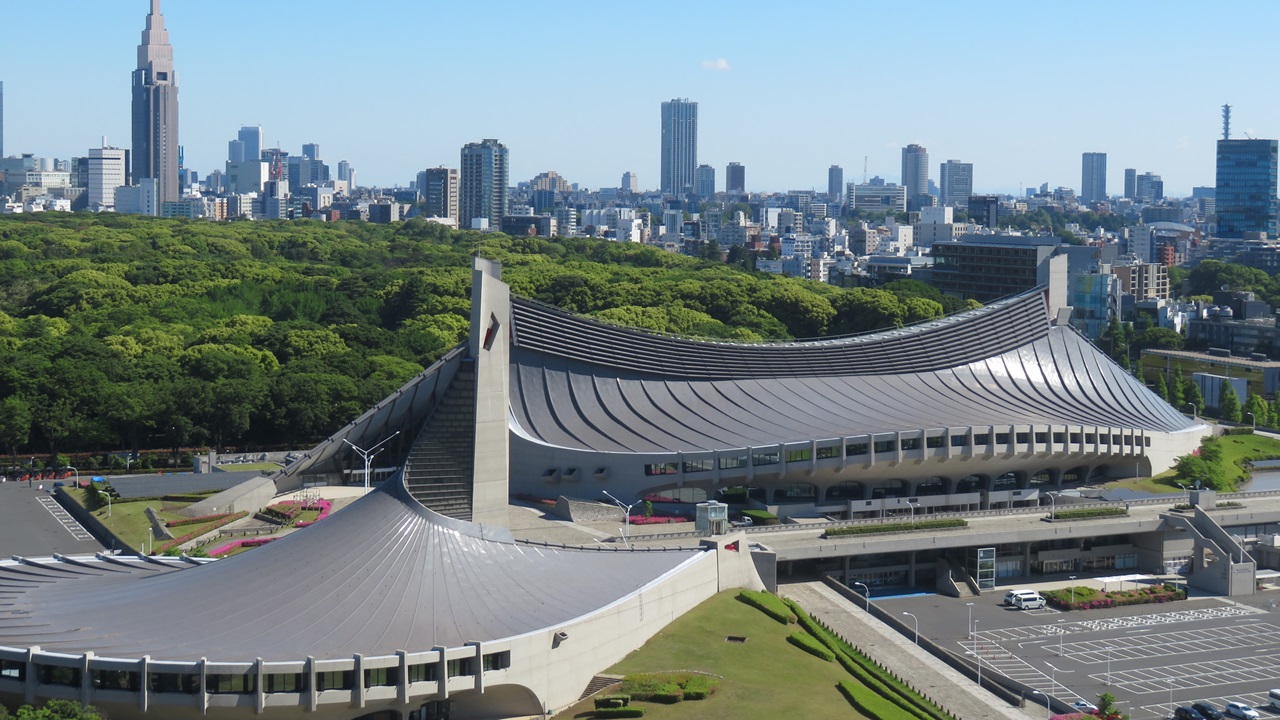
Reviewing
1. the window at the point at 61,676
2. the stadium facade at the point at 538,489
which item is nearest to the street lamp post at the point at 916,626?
the stadium facade at the point at 538,489

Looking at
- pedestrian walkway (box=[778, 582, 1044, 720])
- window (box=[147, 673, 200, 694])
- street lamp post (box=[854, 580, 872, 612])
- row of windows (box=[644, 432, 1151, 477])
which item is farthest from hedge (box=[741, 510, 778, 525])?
window (box=[147, 673, 200, 694])

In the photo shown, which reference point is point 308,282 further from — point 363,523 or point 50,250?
point 363,523

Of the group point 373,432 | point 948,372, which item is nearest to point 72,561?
point 373,432

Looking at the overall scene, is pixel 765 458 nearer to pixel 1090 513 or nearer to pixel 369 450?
pixel 1090 513

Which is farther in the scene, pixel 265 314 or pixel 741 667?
pixel 265 314

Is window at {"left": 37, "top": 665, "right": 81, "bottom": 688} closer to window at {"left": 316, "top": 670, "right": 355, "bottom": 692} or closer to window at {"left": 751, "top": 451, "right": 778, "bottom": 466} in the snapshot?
window at {"left": 316, "top": 670, "right": 355, "bottom": 692}

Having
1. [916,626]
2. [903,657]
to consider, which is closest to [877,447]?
[916,626]
